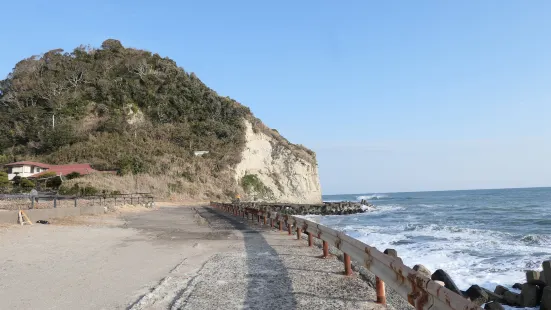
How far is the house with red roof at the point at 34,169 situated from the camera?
48906mm

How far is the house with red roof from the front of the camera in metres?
48.9

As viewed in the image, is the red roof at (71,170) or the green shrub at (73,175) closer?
the green shrub at (73,175)

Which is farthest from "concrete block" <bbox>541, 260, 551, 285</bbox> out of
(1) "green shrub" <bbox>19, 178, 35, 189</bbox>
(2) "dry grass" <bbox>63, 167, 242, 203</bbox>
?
(1) "green shrub" <bbox>19, 178, 35, 189</bbox>

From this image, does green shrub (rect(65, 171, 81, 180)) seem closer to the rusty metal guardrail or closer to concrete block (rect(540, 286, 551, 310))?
the rusty metal guardrail

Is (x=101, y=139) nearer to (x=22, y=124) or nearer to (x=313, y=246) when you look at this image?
(x=22, y=124)

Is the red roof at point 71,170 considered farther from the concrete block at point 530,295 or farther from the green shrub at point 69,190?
the concrete block at point 530,295

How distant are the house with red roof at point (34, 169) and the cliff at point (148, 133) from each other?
111 inches

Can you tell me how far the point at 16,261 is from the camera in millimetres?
8461

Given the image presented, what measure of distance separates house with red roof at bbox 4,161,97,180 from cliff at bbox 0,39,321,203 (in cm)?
282

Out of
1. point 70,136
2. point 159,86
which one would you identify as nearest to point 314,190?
point 159,86

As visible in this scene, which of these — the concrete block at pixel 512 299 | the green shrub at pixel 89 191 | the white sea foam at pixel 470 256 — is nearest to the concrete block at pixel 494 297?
the concrete block at pixel 512 299

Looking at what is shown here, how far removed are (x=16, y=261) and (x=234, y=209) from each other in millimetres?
18979

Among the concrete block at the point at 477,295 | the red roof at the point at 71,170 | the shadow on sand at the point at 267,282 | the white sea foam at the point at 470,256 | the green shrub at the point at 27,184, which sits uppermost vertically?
the red roof at the point at 71,170

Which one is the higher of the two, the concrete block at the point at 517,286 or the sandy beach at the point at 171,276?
the sandy beach at the point at 171,276
